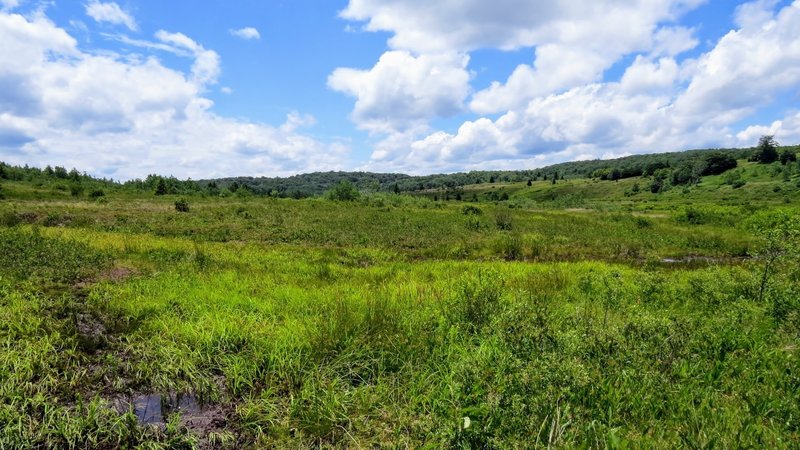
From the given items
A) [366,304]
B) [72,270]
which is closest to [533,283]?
[366,304]

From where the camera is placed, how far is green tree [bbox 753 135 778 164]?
118938 millimetres

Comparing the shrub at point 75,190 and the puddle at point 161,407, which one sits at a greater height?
the shrub at point 75,190

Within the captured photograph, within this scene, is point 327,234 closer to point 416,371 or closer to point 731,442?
point 416,371

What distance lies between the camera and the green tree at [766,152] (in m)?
119

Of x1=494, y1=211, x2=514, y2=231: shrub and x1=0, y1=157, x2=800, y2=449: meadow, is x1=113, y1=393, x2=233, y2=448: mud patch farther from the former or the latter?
x1=494, y1=211, x2=514, y2=231: shrub

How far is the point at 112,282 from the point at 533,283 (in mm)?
11997

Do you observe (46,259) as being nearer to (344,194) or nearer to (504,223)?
(504,223)

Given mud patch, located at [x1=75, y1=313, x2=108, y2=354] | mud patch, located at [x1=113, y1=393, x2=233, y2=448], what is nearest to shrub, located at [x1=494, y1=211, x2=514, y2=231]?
mud patch, located at [x1=75, y1=313, x2=108, y2=354]

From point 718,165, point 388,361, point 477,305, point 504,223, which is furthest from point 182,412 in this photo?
point 718,165

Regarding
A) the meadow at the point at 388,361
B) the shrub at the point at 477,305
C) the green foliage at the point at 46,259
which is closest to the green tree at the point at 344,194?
the green foliage at the point at 46,259

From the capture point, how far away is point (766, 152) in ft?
393

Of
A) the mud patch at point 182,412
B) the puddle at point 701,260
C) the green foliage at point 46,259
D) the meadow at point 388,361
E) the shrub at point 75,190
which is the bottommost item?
the puddle at point 701,260

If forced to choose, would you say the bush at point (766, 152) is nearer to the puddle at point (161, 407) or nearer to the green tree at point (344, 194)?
the green tree at point (344, 194)

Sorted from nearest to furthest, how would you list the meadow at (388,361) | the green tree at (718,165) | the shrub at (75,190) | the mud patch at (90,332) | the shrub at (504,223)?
the meadow at (388,361), the mud patch at (90,332), the shrub at (504,223), the shrub at (75,190), the green tree at (718,165)
